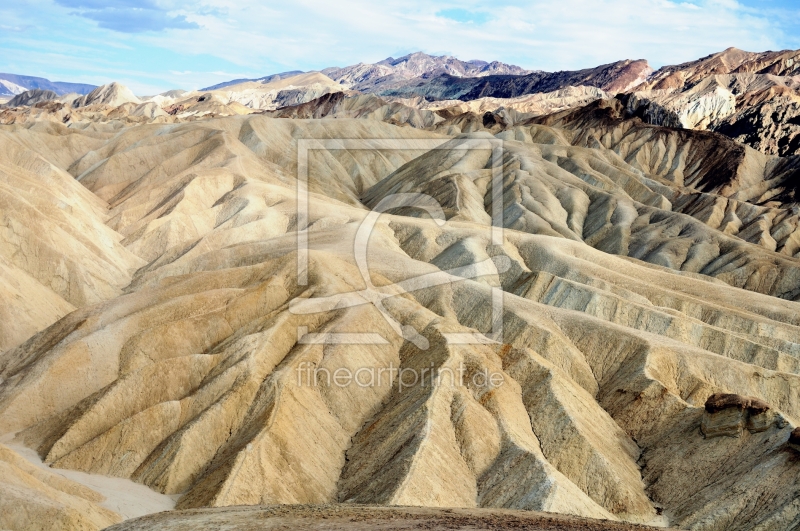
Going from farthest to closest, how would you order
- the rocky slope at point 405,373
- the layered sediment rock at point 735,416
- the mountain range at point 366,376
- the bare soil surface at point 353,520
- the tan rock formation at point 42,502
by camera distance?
the layered sediment rock at point 735,416, the rocky slope at point 405,373, the mountain range at point 366,376, the tan rock formation at point 42,502, the bare soil surface at point 353,520

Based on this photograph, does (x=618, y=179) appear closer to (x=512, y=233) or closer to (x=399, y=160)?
(x=399, y=160)

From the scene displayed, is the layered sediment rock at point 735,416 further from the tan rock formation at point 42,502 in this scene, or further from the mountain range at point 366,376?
the tan rock formation at point 42,502

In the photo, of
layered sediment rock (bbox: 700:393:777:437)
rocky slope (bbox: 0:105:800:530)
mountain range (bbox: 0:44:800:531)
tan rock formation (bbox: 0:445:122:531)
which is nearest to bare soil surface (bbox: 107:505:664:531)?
mountain range (bbox: 0:44:800:531)

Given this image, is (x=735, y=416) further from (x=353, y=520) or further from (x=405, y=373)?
(x=353, y=520)

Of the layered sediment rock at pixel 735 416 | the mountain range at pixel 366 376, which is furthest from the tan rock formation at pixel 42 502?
the layered sediment rock at pixel 735 416

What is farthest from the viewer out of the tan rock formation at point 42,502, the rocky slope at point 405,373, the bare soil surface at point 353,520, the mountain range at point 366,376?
the rocky slope at point 405,373

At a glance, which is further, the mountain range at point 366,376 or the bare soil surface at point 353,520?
the mountain range at point 366,376

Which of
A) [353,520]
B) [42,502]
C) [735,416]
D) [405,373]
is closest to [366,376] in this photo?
[405,373]

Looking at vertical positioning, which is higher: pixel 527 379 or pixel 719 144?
pixel 719 144

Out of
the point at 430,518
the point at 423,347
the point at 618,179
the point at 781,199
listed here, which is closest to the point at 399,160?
the point at 618,179

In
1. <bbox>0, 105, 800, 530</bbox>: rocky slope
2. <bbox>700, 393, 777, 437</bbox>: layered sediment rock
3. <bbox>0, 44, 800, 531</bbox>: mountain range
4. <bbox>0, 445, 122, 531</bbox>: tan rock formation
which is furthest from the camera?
<bbox>700, 393, 777, 437</bbox>: layered sediment rock

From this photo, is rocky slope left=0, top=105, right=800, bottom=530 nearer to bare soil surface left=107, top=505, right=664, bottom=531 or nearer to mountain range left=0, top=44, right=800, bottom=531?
mountain range left=0, top=44, right=800, bottom=531
